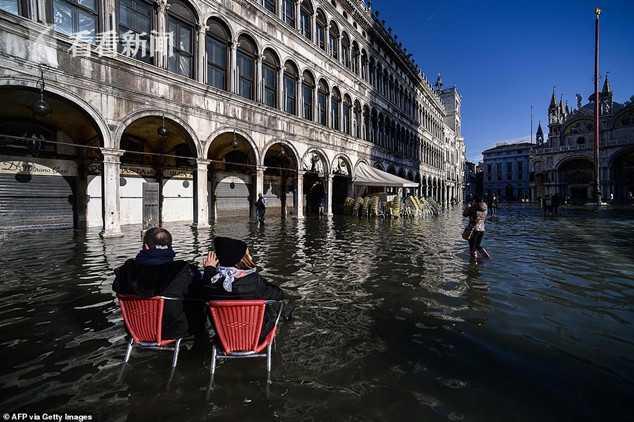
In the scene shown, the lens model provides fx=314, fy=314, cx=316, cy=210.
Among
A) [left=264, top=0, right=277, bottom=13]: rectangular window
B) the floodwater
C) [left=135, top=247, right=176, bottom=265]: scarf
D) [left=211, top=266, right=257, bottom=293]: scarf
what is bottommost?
the floodwater

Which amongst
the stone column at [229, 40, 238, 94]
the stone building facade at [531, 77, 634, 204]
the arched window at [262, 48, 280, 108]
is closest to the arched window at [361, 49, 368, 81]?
the arched window at [262, 48, 280, 108]

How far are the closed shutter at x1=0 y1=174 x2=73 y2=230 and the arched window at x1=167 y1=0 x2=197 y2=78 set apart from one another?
20.9ft

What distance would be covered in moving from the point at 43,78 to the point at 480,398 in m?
12.0

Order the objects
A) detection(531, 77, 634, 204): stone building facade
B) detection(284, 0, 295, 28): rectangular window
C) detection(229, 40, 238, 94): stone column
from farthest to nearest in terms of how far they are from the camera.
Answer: detection(531, 77, 634, 204): stone building facade, detection(284, 0, 295, 28): rectangular window, detection(229, 40, 238, 94): stone column

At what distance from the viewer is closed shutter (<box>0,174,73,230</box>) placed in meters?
10.9

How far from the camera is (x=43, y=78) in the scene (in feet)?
28.7

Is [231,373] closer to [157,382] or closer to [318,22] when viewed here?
[157,382]

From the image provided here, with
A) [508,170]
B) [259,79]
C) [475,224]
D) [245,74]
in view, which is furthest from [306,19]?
[508,170]

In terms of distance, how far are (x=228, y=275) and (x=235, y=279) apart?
0.08 meters

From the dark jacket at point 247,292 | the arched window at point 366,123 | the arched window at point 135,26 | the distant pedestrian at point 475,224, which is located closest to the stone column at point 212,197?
the arched window at point 135,26

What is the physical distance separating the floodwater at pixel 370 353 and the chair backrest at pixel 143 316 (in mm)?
308

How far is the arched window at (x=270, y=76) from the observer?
1667 centimetres

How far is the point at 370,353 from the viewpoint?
3.12 meters

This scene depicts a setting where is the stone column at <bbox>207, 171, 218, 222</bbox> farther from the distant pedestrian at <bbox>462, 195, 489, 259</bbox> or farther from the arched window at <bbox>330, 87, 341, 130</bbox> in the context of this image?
the distant pedestrian at <bbox>462, 195, 489, 259</bbox>
